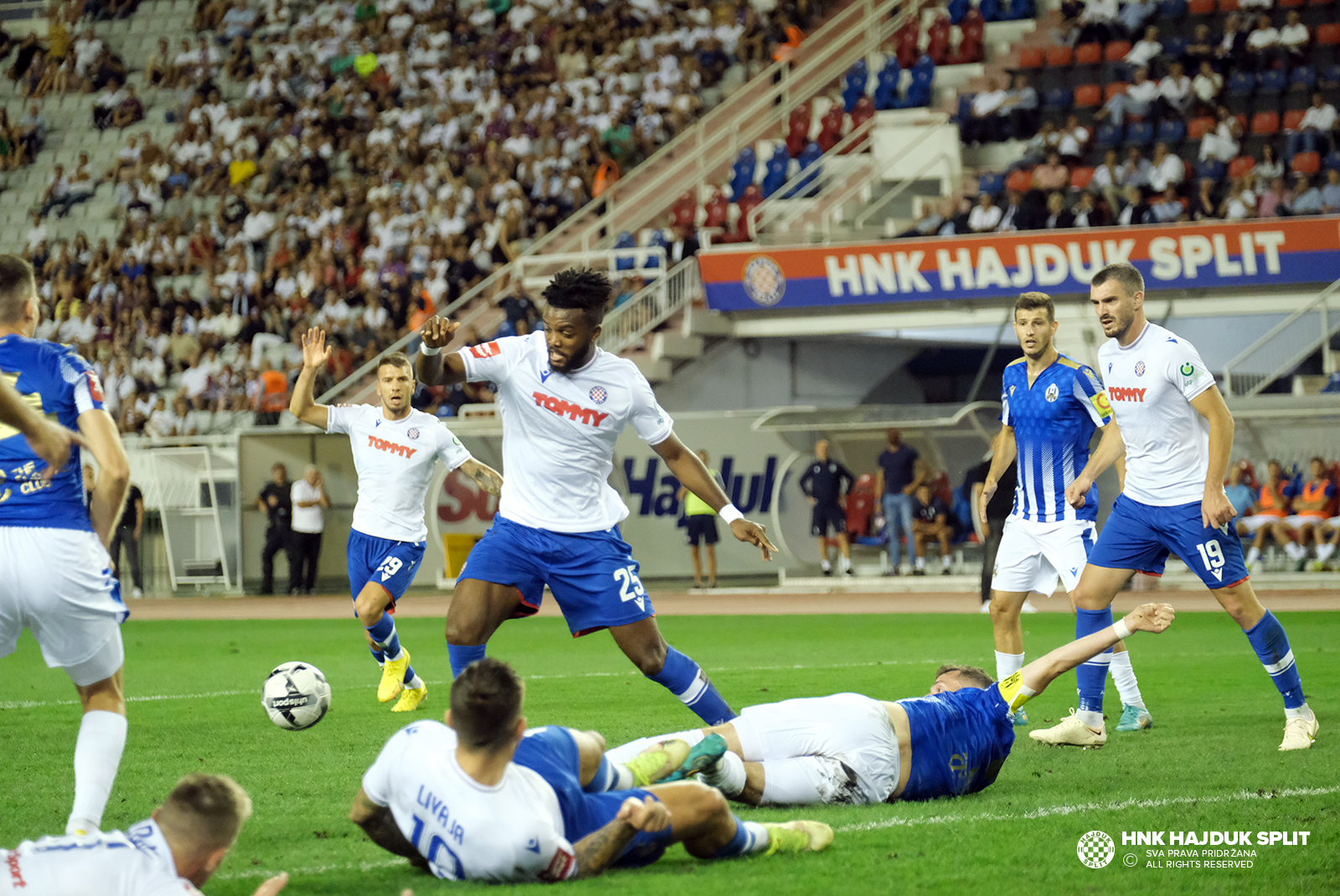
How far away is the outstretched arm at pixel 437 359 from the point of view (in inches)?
242

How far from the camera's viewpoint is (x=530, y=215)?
28.2 m

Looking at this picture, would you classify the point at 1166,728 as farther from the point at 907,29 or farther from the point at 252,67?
the point at 252,67

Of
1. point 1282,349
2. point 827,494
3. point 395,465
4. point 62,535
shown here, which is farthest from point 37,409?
point 1282,349

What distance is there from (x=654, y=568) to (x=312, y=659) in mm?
10152

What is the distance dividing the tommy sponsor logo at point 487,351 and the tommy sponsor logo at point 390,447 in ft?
12.5

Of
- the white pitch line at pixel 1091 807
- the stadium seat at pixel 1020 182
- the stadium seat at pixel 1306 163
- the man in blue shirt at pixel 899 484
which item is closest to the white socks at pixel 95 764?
the white pitch line at pixel 1091 807

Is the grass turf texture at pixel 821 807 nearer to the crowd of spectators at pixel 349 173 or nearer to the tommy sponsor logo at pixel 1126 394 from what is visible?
the tommy sponsor logo at pixel 1126 394

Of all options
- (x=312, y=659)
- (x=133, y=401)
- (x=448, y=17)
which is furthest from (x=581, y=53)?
(x=312, y=659)

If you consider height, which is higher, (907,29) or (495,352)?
(907,29)

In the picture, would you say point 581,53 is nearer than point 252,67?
Yes

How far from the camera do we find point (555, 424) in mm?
6699

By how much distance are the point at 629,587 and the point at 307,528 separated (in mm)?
17382

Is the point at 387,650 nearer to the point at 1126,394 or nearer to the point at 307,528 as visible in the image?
the point at 1126,394

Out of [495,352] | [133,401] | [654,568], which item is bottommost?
[654,568]
